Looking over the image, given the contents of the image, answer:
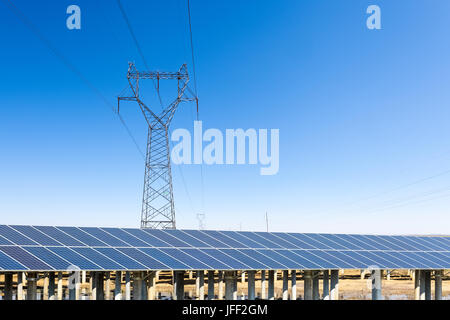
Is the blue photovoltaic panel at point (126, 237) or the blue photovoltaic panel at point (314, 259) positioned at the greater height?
the blue photovoltaic panel at point (126, 237)

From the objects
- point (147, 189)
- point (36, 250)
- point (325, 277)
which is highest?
point (147, 189)

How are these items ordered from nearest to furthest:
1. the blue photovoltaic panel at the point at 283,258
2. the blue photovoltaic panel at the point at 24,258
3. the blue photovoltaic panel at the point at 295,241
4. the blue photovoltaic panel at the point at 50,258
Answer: the blue photovoltaic panel at the point at 24,258 < the blue photovoltaic panel at the point at 50,258 < the blue photovoltaic panel at the point at 283,258 < the blue photovoltaic panel at the point at 295,241

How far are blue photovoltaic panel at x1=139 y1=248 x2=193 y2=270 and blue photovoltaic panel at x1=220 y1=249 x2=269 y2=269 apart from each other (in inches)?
163

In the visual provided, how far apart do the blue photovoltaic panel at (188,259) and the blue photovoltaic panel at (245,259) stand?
2673mm

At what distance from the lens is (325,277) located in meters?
36.5

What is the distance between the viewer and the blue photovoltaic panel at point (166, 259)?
96.7 feet

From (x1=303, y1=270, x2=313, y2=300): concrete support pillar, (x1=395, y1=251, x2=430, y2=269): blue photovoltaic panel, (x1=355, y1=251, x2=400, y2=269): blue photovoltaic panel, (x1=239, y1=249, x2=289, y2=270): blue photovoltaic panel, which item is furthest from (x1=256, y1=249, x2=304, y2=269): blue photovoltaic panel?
(x1=395, y1=251, x2=430, y2=269): blue photovoltaic panel

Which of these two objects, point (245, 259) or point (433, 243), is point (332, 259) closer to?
point (245, 259)

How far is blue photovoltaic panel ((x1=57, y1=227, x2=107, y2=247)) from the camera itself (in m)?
31.2

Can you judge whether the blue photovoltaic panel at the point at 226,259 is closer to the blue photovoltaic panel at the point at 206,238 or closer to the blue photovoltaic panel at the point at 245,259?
the blue photovoltaic panel at the point at 245,259

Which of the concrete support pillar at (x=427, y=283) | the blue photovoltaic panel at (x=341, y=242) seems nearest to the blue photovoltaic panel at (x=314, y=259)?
the blue photovoltaic panel at (x=341, y=242)
